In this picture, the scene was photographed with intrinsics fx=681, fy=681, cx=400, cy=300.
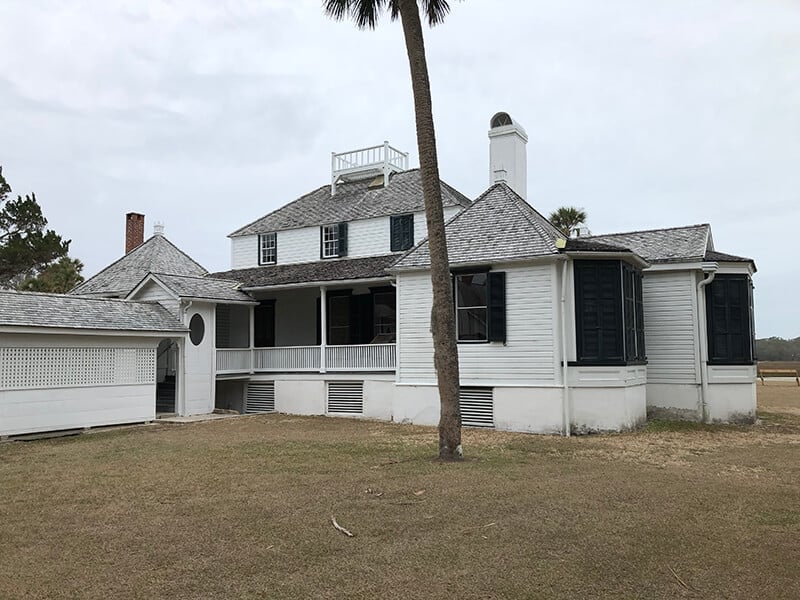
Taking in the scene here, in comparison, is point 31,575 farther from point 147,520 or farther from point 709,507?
point 709,507

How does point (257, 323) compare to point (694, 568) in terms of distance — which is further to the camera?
point (257, 323)

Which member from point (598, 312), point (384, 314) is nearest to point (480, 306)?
point (598, 312)

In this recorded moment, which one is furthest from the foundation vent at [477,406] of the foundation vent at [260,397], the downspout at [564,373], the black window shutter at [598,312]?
the foundation vent at [260,397]

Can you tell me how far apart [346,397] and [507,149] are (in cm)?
854

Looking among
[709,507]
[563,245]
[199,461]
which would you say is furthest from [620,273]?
[199,461]

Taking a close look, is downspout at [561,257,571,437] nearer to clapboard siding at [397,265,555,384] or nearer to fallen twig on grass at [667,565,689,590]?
clapboard siding at [397,265,555,384]

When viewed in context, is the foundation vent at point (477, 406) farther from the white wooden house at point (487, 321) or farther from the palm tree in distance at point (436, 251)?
the palm tree in distance at point (436, 251)

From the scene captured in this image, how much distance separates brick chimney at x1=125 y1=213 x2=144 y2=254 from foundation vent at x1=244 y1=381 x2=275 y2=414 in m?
9.96

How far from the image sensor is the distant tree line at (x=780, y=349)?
7349cm

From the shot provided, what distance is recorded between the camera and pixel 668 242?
59.7 feet

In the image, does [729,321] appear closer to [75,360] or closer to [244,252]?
[75,360]

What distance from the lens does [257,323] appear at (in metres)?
23.4

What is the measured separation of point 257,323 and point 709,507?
17.7 m

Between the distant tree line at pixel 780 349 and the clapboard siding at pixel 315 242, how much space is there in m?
64.4
